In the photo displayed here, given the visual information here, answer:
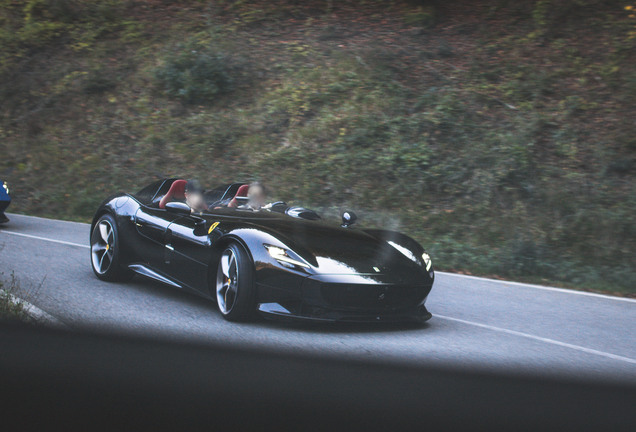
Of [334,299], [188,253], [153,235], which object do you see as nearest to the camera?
[334,299]

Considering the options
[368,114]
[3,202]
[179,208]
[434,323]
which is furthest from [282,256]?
→ [368,114]

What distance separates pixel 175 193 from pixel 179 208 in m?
0.73

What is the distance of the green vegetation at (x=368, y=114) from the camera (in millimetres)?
12211

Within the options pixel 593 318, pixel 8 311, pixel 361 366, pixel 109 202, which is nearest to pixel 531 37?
pixel 593 318

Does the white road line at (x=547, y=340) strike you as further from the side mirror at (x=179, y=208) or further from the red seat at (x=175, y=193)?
the red seat at (x=175, y=193)

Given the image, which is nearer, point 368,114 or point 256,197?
point 256,197

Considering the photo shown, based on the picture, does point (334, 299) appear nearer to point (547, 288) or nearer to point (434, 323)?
point (434, 323)

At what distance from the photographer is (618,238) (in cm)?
1073

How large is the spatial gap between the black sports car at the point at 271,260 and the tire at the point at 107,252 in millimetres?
23

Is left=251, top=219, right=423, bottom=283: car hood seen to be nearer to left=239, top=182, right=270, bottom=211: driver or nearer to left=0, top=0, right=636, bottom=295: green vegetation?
left=239, top=182, right=270, bottom=211: driver

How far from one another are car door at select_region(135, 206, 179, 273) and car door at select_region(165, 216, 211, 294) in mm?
86

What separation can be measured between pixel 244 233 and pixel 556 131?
10.5m

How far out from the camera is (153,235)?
650 centimetres

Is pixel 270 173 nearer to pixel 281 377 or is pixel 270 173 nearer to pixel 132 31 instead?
pixel 132 31
